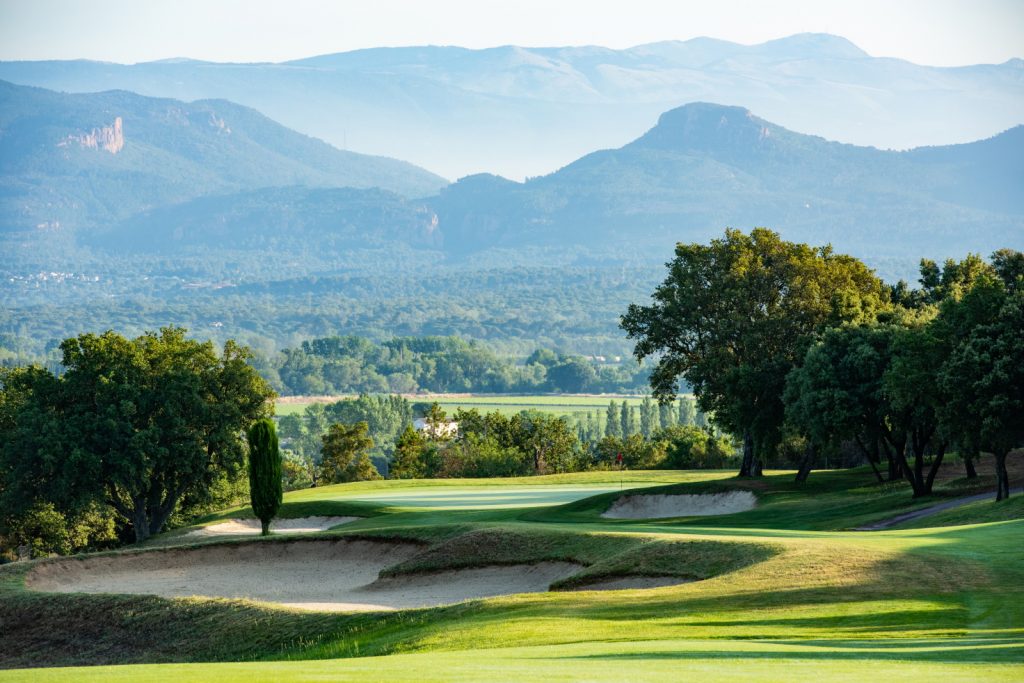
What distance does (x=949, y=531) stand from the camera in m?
31.5

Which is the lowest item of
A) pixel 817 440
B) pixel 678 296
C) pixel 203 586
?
pixel 203 586

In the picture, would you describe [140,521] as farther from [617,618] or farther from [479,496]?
[617,618]

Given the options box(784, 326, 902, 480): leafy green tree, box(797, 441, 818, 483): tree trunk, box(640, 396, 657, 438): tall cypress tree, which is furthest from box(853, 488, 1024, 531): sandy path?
box(640, 396, 657, 438): tall cypress tree

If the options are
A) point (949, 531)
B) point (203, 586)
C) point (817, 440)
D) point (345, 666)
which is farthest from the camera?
point (817, 440)

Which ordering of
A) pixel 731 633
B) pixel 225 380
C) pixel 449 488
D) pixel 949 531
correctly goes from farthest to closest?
pixel 449 488
pixel 225 380
pixel 949 531
pixel 731 633

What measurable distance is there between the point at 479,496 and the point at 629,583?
31.4 metres

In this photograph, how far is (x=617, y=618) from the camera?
23.7 m

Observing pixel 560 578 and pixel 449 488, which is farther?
pixel 449 488

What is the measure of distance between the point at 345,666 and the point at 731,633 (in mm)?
6616

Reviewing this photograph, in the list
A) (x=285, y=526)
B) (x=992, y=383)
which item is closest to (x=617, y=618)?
(x=992, y=383)

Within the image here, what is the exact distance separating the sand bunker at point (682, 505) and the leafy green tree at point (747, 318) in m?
3.36

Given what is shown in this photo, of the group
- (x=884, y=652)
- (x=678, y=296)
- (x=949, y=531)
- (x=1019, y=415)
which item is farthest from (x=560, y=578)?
(x=678, y=296)

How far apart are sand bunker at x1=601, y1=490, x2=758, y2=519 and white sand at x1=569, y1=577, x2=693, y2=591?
21.7m

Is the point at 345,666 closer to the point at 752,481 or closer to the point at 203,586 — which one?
the point at 203,586
